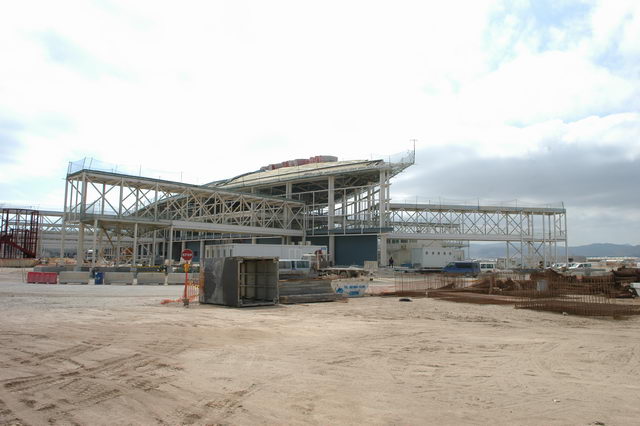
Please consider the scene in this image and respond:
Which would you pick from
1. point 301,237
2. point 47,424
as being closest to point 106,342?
point 47,424

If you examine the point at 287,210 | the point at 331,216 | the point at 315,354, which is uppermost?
the point at 287,210


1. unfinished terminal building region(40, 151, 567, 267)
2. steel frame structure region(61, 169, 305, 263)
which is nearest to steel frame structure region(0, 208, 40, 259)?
unfinished terminal building region(40, 151, 567, 267)

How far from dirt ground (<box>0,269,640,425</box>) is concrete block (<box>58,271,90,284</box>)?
1957 cm

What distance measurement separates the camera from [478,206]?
69.1 metres

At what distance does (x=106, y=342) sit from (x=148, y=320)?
14.0 ft

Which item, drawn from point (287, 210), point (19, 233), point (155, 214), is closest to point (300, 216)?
point (287, 210)

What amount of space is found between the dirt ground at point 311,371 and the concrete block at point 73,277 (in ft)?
64.2

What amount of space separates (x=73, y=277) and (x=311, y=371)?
102ft

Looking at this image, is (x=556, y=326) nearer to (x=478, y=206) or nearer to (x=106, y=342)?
(x=106, y=342)

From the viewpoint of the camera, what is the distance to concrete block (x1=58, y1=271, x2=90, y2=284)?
33.3 metres

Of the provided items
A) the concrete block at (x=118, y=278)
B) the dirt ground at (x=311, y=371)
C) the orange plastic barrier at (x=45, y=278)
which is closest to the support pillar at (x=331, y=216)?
the concrete block at (x=118, y=278)

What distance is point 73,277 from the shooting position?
3350 centimetres

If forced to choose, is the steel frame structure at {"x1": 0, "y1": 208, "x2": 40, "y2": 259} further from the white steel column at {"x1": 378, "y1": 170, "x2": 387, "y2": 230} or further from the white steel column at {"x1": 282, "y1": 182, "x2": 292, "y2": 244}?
the white steel column at {"x1": 378, "y1": 170, "x2": 387, "y2": 230}

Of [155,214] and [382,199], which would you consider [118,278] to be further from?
[382,199]
